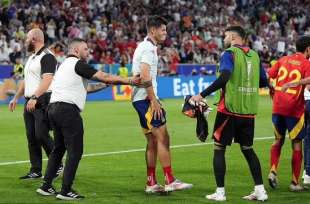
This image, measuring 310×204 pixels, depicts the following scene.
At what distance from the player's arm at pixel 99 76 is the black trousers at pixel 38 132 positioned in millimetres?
1660

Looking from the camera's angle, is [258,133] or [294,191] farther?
[258,133]

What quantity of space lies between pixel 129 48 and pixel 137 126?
16.6 meters

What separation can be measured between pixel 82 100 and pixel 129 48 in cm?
2632

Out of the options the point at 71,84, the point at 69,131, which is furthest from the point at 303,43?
the point at 69,131

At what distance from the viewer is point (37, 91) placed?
9984 millimetres

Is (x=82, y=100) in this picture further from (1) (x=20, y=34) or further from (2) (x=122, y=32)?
(2) (x=122, y=32)

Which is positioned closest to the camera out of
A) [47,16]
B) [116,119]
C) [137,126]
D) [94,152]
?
[94,152]

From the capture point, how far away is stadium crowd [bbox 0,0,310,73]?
32562mm

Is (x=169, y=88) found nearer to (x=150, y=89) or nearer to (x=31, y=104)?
(x=31, y=104)

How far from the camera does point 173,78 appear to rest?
103 ft

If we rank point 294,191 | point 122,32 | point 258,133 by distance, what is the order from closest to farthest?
point 294,191
point 258,133
point 122,32

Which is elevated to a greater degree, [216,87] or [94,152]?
[216,87]

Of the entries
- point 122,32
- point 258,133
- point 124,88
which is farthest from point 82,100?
point 122,32

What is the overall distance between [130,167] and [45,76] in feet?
8.29
